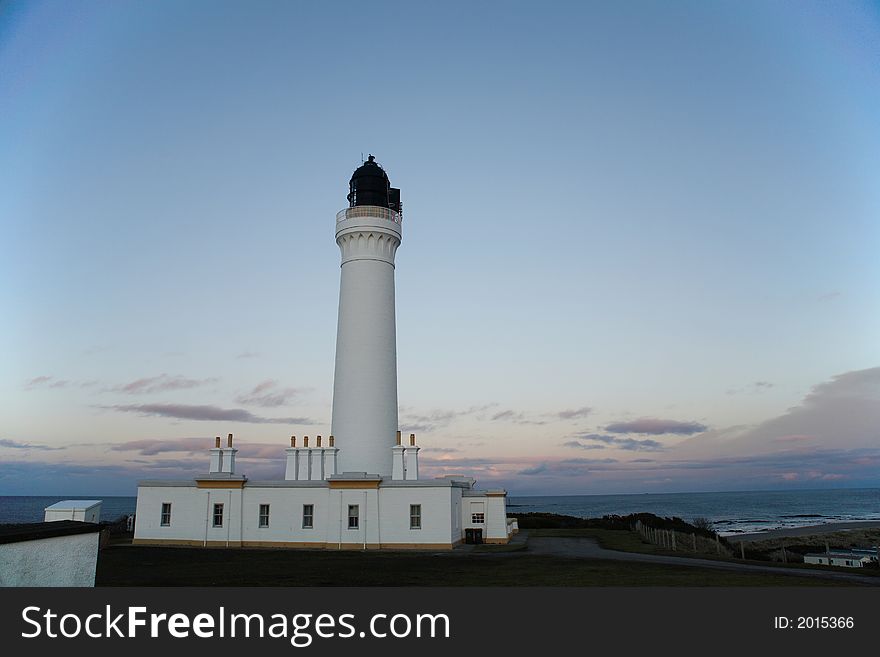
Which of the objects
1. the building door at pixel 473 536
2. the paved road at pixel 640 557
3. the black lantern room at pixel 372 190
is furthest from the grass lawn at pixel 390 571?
the black lantern room at pixel 372 190

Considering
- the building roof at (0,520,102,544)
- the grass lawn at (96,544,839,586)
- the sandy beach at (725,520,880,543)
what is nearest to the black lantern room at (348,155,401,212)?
the grass lawn at (96,544,839,586)

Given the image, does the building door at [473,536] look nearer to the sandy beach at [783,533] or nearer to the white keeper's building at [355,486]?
the white keeper's building at [355,486]

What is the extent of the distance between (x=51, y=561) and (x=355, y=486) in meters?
19.1

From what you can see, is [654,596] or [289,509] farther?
[289,509]

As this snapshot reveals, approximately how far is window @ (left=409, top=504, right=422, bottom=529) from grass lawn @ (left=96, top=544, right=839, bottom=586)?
2.04m

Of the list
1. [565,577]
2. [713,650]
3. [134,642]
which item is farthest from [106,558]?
[713,650]

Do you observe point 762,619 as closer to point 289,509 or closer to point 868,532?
point 289,509

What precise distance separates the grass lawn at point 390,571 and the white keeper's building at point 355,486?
2251 mm

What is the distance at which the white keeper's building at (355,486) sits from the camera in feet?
90.5

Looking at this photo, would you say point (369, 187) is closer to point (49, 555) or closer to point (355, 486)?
point (355, 486)

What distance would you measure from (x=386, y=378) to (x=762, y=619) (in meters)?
24.6

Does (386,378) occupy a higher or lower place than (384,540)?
higher

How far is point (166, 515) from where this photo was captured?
2983cm

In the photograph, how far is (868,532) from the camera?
5619 centimetres
